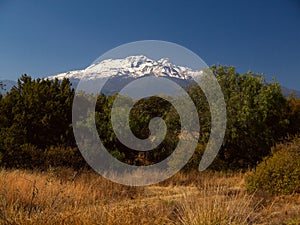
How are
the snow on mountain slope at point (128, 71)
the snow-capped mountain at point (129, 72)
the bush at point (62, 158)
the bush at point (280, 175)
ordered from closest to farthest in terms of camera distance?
the bush at point (280, 175), the snow on mountain slope at point (128, 71), the bush at point (62, 158), the snow-capped mountain at point (129, 72)

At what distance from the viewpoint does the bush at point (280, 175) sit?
30.6 feet

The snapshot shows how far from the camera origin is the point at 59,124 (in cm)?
1573

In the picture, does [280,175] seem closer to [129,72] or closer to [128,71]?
[129,72]

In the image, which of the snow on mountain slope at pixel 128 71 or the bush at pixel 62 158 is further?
the bush at pixel 62 158

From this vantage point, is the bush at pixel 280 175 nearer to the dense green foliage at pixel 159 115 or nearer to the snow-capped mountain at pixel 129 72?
the dense green foliage at pixel 159 115

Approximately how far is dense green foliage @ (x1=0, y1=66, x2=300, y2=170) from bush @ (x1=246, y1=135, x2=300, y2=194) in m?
5.07

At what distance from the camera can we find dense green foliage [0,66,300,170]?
1493 cm

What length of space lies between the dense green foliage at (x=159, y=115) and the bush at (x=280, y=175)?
16.6 feet

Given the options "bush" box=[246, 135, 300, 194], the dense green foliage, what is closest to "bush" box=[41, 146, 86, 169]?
the dense green foliage

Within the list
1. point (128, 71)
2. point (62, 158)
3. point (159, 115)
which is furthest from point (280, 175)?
point (128, 71)

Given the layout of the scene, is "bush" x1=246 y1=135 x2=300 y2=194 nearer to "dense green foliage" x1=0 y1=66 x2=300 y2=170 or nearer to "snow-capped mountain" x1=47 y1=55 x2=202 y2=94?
"dense green foliage" x1=0 y1=66 x2=300 y2=170

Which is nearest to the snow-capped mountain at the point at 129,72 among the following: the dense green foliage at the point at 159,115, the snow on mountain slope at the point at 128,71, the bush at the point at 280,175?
the snow on mountain slope at the point at 128,71

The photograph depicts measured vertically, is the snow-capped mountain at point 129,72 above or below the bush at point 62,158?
above

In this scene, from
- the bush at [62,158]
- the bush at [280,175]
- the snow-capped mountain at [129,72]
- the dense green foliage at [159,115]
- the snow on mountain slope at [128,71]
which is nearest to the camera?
the bush at [280,175]
